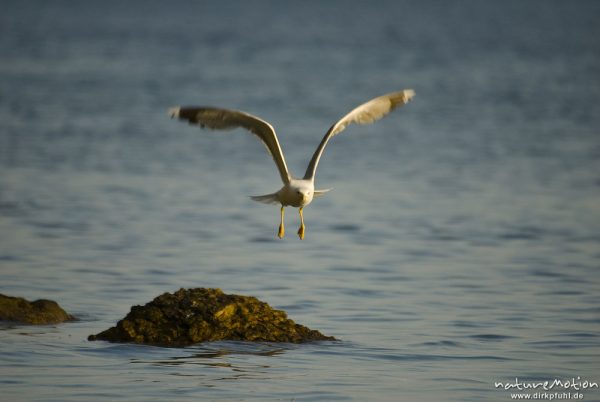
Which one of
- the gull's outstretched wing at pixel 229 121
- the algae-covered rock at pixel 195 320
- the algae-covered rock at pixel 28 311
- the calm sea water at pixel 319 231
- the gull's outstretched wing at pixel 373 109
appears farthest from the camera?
the gull's outstretched wing at pixel 373 109

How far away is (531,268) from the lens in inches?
626

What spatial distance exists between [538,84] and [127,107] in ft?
56.2

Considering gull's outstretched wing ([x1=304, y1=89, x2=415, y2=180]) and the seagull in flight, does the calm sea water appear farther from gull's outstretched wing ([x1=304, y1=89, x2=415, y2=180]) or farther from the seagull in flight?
gull's outstretched wing ([x1=304, y1=89, x2=415, y2=180])

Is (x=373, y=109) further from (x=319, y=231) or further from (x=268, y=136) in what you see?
(x=319, y=231)

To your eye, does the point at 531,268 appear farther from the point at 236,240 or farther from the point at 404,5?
the point at 404,5

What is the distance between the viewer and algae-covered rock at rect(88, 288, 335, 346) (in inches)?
430

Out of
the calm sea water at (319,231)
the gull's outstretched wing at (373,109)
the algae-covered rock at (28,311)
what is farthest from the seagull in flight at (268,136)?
the algae-covered rock at (28,311)

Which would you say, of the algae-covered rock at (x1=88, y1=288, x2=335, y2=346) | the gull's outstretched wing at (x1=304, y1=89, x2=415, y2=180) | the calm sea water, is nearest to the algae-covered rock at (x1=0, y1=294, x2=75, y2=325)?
the calm sea water

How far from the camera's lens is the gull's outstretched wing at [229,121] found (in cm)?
1192

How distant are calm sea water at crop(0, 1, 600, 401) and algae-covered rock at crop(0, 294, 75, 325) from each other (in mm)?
144

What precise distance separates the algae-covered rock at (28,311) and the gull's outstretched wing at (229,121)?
2319mm

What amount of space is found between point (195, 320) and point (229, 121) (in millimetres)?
2211

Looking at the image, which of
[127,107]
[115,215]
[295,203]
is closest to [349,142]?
[127,107]

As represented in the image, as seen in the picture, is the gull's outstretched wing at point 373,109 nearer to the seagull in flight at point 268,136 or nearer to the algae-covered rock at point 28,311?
the seagull in flight at point 268,136
